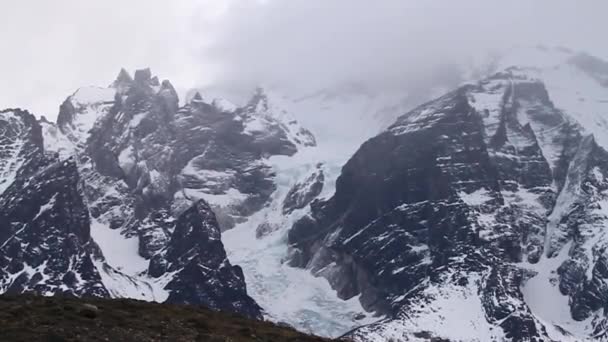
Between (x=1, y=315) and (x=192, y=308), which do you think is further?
(x=192, y=308)

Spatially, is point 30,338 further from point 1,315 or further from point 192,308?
point 192,308

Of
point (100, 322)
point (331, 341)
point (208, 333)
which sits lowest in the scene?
point (331, 341)

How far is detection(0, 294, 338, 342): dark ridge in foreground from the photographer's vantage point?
196 feet

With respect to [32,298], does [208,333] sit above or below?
below

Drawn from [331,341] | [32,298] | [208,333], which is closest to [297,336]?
[331,341]

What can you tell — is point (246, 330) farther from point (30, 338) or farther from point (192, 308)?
point (30, 338)

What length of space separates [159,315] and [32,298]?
919cm

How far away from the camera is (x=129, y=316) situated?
219 ft

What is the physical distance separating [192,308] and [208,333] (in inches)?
472

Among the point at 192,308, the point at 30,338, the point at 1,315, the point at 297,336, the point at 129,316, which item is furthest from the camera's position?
the point at 192,308

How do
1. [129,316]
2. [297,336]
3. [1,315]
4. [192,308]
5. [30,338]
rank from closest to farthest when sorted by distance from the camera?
[30,338]
[1,315]
[129,316]
[297,336]
[192,308]

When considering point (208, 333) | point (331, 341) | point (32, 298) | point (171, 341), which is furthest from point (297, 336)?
point (32, 298)

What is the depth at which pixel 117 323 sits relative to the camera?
63812 mm

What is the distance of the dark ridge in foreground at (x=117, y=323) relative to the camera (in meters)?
59.6
